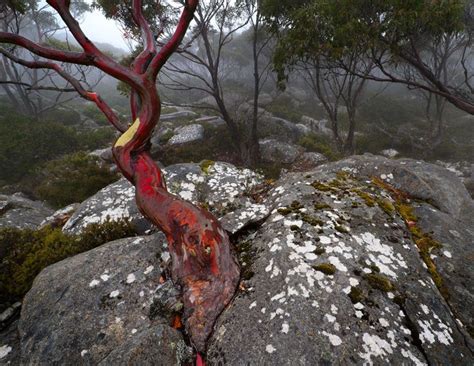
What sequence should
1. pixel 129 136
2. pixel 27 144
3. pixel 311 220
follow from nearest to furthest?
pixel 311 220, pixel 129 136, pixel 27 144

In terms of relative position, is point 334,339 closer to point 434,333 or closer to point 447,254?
point 434,333

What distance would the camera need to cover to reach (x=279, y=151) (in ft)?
42.5

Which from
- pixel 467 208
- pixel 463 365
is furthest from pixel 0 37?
pixel 467 208

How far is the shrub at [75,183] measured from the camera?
8047 millimetres

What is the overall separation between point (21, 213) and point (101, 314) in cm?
582

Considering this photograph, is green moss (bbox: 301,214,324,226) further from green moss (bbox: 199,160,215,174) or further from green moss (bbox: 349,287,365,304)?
green moss (bbox: 199,160,215,174)

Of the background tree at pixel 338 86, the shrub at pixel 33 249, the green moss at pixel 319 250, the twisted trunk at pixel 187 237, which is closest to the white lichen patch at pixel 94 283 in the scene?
the twisted trunk at pixel 187 237

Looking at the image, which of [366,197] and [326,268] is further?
[366,197]

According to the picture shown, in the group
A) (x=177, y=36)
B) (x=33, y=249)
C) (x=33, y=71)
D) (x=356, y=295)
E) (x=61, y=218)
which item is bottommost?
(x=61, y=218)

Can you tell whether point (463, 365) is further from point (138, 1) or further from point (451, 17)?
point (451, 17)

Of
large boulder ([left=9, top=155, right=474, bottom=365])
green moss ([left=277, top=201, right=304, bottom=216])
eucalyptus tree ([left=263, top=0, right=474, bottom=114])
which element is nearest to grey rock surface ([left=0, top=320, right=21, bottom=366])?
large boulder ([left=9, top=155, right=474, bottom=365])

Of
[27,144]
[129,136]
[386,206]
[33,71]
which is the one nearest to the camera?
[129,136]

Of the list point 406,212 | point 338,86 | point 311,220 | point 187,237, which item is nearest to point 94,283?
point 187,237

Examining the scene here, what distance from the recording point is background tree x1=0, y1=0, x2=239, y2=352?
2.43 metres
